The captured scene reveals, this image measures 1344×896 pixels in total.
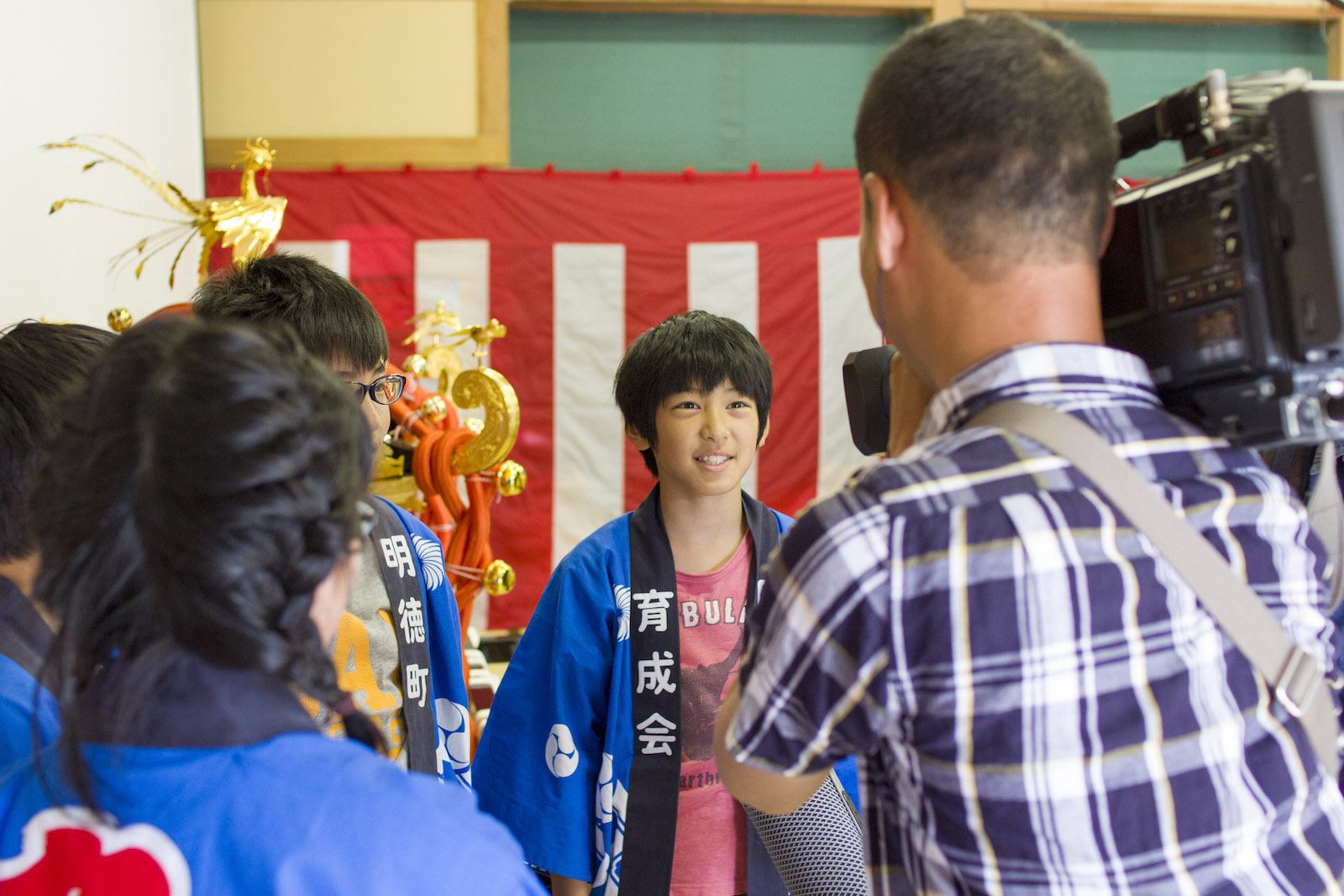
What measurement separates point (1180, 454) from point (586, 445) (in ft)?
9.37

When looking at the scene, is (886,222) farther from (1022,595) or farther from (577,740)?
(577,740)

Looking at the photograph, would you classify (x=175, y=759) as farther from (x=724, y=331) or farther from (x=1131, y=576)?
(x=724, y=331)

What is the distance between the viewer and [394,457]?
213cm

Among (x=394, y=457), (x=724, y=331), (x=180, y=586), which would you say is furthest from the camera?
(x=394, y=457)

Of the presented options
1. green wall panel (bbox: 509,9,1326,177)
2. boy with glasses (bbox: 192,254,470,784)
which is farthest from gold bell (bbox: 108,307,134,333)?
green wall panel (bbox: 509,9,1326,177)

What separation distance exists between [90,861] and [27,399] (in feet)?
1.60

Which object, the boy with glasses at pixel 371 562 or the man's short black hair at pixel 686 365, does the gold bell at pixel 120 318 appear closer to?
the boy with glasses at pixel 371 562

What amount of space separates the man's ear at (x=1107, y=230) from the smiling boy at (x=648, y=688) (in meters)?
0.84

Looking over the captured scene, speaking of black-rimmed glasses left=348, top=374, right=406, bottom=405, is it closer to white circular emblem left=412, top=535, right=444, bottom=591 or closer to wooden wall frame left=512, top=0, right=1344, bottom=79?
white circular emblem left=412, top=535, right=444, bottom=591

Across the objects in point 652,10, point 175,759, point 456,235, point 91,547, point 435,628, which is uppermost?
point 652,10

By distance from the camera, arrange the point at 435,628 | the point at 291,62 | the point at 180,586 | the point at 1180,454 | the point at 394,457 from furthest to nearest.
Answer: the point at 291,62
the point at 394,457
the point at 435,628
the point at 1180,454
the point at 180,586

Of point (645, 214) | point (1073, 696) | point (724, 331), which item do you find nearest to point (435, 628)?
point (724, 331)

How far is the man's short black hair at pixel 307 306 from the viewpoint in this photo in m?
1.27

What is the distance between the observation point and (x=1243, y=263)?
0.66 meters
